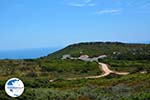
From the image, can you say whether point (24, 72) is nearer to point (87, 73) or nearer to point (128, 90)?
point (87, 73)

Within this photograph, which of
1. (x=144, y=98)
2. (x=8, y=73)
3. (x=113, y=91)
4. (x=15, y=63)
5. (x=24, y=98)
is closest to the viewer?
(x=144, y=98)

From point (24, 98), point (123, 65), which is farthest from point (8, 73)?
point (24, 98)

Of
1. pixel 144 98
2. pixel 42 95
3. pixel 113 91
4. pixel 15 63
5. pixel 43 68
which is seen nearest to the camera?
pixel 144 98

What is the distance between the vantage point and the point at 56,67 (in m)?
88.7

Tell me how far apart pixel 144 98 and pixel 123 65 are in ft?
244

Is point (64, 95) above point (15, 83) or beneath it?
beneath

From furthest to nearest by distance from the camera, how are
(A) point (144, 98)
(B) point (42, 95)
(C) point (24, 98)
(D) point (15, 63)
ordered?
(D) point (15, 63) → (B) point (42, 95) → (C) point (24, 98) → (A) point (144, 98)

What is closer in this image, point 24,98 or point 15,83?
point 15,83

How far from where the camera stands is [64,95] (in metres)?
25.4

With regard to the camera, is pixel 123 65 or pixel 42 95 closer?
pixel 42 95

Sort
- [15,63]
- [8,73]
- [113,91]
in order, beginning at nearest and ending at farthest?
[113,91] < [8,73] < [15,63]

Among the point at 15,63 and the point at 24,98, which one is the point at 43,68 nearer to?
the point at 15,63

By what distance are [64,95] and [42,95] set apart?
5.38ft

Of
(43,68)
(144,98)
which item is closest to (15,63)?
(43,68)
